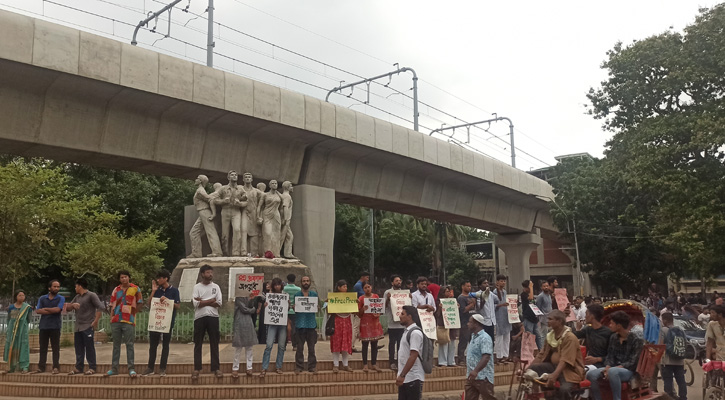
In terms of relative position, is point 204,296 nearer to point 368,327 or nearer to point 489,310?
point 368,327

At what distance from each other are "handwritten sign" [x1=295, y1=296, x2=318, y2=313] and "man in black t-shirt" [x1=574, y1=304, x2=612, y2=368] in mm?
4374

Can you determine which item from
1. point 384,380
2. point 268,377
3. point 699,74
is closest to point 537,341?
point 384,380

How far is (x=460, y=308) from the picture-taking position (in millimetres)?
12352

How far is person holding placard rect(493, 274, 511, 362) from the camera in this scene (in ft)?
41.7

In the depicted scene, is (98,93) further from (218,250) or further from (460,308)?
(460,308)

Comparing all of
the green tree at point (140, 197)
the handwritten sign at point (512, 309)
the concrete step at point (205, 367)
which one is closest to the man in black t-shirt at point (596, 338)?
the concrete step at point (205, 367)

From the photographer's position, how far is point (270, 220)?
1825 cm

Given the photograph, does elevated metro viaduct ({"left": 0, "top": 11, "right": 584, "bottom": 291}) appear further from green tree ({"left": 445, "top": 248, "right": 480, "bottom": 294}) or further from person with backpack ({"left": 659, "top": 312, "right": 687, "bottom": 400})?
green tree ({"left": 445, "top": 248, "right": 480, "bottom": 294})

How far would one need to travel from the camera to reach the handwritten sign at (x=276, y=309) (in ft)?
33.0

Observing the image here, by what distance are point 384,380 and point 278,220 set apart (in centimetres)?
872

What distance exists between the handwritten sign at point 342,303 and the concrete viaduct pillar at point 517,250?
26184 millimetres

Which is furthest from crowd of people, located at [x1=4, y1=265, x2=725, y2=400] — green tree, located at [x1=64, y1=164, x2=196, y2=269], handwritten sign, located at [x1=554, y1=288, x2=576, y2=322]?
green tree, located at [x1=64, y1=164, x2=196, y2=269]

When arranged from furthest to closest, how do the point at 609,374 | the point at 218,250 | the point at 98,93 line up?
the point at 218,250, the point at 98,93, the point at 609,374

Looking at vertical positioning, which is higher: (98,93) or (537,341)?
(98,93)
